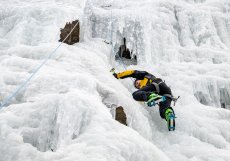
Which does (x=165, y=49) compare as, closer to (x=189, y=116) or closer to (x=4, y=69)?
(x=189, y=116)

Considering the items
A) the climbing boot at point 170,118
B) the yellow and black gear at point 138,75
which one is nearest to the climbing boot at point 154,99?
the climbing boot at point 170,118

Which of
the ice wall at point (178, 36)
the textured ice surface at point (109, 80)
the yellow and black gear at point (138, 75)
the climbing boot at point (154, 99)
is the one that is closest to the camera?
the textured ice surface at point (109, 80)

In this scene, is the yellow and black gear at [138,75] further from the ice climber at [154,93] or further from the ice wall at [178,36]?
the ice wall at [178,36]

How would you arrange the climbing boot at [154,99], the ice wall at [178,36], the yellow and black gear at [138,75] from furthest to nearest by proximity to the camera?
the ice wall at [178,36], the yellow and black gear at [138,75], the climbing boot at [154,99]

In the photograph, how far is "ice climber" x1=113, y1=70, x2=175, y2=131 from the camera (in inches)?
238

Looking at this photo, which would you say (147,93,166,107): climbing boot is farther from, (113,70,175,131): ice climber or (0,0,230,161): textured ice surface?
(0,0,230,161): textured ice surface

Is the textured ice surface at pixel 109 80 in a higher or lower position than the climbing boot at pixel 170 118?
higher

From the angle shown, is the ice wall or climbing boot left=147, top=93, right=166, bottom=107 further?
the ice wall

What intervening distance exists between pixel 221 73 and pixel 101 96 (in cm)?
481

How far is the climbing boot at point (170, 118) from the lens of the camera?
19.7 feet

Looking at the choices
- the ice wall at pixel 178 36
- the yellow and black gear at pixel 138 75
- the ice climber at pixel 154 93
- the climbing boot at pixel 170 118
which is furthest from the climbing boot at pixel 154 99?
the ice wall at pixel 178 36

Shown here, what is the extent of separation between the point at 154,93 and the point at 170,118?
57cm

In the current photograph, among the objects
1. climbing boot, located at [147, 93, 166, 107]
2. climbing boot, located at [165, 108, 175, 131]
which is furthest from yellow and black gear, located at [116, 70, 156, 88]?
climbing boot, located at [165, 108, 175, 131]

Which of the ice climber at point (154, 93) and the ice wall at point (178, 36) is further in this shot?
the ice wall at point (178, 36)
